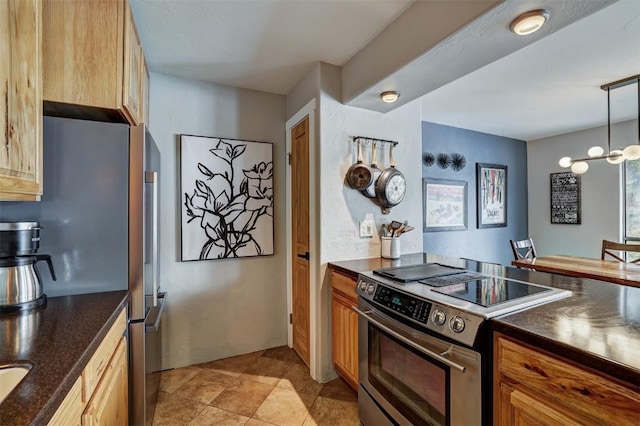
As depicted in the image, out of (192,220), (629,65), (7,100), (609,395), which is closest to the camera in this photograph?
(609,395)

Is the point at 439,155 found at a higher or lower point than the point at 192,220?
higher

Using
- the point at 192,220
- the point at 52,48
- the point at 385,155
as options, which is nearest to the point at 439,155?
the point at 385,155

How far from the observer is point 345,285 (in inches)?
78.3

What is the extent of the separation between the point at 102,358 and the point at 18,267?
54 centimetres

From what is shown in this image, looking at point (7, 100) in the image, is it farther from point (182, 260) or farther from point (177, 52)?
point (182, 260)

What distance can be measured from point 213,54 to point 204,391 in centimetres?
238

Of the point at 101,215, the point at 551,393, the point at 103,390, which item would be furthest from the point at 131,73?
the point at 551,393

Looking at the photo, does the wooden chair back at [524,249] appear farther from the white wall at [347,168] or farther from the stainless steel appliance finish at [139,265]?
the stainless steel appliance finish at [139,265]

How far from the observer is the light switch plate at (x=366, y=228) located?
233 cm

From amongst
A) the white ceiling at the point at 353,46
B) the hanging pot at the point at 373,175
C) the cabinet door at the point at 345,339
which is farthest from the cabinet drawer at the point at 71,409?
the hanging pot at the point at 373,175

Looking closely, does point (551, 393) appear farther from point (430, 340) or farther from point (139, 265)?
point (139, 265)

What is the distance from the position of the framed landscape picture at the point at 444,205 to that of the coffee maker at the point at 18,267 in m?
3.56

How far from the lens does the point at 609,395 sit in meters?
0.77

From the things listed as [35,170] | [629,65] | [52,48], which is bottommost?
[35,170]
